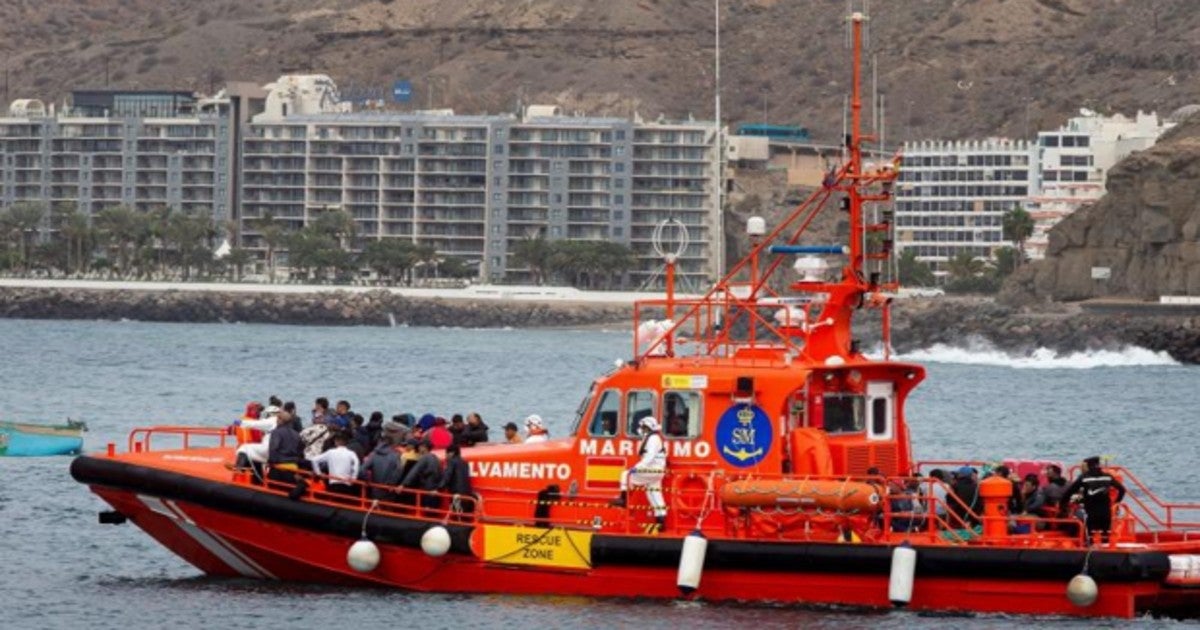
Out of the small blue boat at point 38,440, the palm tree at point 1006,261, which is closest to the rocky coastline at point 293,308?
the palm tree at point 1006,261

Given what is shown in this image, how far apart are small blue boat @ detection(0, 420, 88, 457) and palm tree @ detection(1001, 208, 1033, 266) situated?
4674 inches

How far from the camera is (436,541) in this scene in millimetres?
25219

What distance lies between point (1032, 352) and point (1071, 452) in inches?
2628

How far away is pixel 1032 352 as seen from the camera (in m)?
117

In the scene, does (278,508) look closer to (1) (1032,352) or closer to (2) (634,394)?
(2) (634,394)

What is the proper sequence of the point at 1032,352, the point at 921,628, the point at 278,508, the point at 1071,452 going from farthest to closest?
the point at 1032,352, the point at 1071,452, the point at 278,508, the point at 921,628

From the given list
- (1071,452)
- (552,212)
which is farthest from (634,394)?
(552,212)

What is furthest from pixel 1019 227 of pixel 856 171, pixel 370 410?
pixel 856 171

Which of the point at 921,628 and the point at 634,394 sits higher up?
the point at 634,394

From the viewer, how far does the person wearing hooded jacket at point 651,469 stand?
81.6 ft

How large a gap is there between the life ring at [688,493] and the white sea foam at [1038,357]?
81878 millimetres

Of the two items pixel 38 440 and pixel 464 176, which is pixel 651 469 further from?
pixel 464 176

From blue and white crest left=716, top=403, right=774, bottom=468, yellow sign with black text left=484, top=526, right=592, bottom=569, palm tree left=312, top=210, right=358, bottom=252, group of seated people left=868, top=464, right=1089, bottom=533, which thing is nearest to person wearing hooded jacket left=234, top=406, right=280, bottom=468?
yellow sign with black text left=484, top=526, right=592, bottom=569

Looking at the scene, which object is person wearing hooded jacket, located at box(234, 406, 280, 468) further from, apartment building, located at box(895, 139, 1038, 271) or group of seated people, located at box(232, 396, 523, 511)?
apartment building, located at box(895, 139, 1038, 271)
